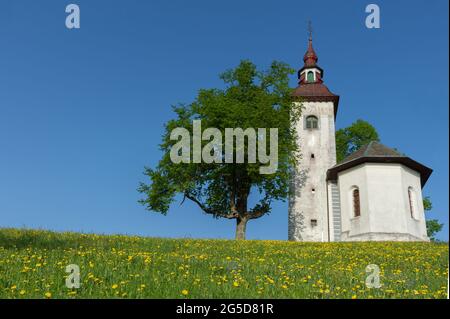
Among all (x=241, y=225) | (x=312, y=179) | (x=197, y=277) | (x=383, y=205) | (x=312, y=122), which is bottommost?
(x=197, y=277)

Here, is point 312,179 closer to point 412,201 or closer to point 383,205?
point 383,205

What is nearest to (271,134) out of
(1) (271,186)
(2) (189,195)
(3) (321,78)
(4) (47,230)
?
(1) (271,186)

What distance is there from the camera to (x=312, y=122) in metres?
37.9

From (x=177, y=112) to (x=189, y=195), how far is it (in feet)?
21.8

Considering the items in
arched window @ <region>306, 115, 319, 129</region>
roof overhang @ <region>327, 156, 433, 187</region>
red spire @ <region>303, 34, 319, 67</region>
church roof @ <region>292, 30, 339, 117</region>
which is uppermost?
red spire @ <region>303, 34, 319, 67</region>

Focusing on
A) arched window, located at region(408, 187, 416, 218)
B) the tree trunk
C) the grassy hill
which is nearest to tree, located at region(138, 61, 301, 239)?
the tree trunk

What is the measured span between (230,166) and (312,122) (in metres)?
10.5

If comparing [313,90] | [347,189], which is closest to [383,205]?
[347,189]

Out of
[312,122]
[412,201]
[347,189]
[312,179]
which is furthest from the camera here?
[312,122]

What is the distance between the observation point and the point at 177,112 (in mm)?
34406

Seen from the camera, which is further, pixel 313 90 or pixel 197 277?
pixel 313 90

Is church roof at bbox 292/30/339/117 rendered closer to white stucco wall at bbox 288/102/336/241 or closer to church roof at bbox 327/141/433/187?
white stucco wall at bbox 288/102/336/241

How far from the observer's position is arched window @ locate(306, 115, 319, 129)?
124 feet
